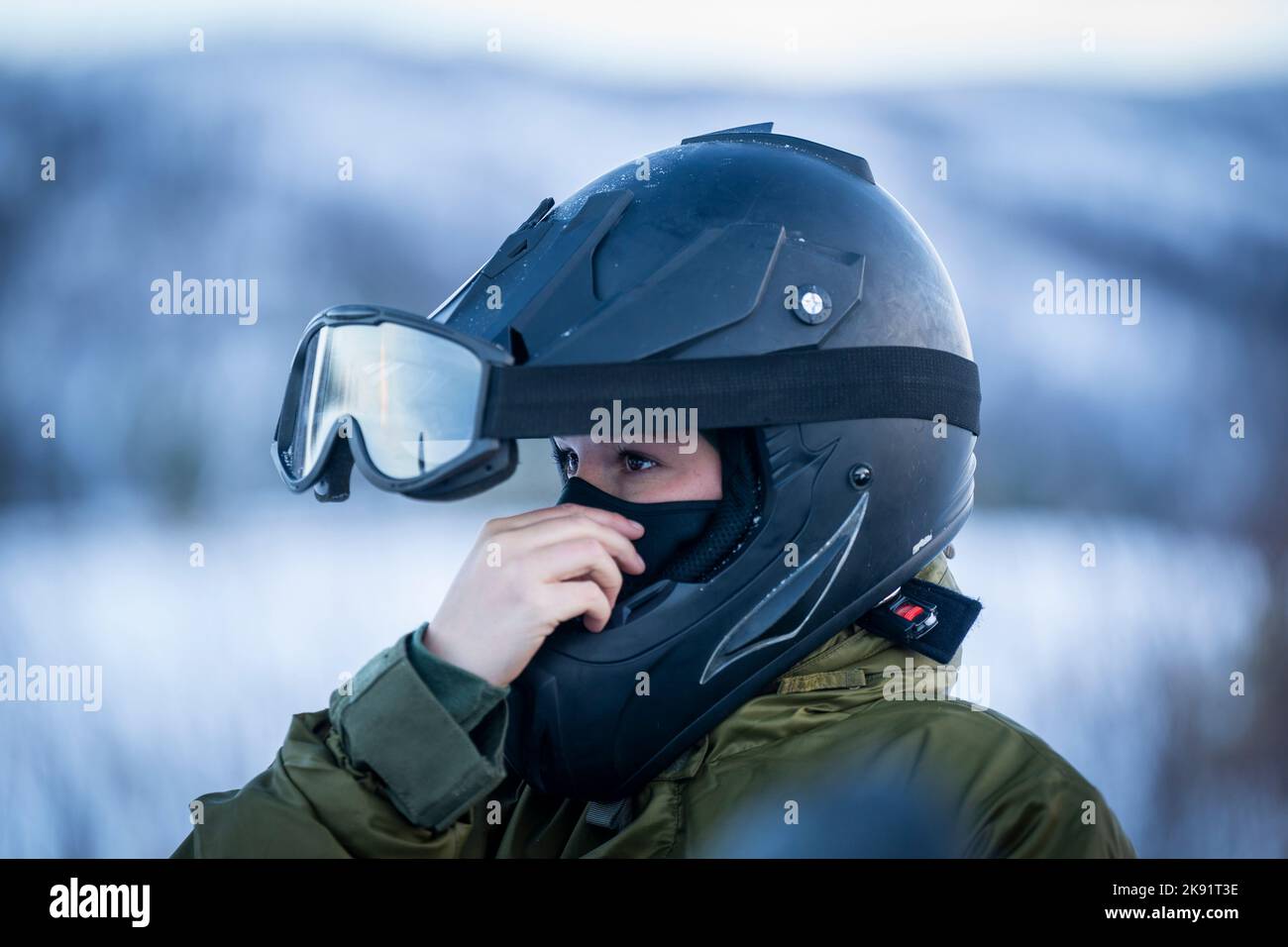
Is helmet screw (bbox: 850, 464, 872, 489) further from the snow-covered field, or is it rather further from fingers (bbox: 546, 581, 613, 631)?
the snow-covered field

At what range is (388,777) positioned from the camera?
48.7 inches

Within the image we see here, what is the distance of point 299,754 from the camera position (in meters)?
1.28

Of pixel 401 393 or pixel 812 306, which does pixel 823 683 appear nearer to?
pixel 812 306

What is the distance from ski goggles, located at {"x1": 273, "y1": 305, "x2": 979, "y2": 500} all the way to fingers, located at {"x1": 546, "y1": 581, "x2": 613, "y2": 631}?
0.13 meters

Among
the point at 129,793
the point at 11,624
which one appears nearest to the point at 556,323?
the point at 129,793

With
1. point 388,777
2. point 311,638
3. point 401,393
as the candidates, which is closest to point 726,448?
point 401,393

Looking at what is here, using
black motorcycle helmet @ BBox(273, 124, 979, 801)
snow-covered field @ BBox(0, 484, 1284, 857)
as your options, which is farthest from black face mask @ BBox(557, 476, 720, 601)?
snow-covered field @ BBox(0, 484, 1284, 857)

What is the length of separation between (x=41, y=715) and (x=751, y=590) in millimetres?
1899

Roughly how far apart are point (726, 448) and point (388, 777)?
0.50 metres

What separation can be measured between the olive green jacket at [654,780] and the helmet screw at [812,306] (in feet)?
1.35

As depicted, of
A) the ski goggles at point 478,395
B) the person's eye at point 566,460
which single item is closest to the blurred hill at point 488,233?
the person's eye at point 566,460

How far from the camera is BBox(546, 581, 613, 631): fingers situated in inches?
49.2

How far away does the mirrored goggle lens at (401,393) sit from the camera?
1261 millimetres
